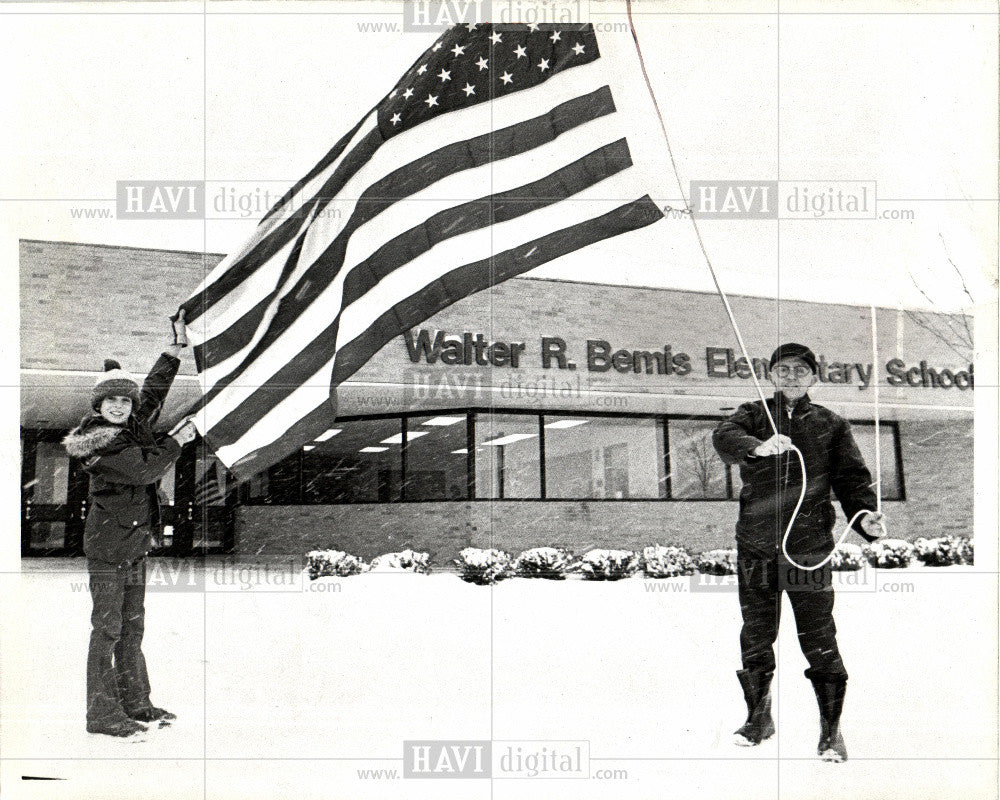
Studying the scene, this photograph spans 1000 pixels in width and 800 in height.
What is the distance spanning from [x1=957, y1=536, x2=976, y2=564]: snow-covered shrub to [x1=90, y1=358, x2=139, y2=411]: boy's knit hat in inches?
196

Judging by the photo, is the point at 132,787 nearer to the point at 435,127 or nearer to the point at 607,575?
the point at 607,575

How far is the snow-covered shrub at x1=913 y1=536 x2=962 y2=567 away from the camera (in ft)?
18.1

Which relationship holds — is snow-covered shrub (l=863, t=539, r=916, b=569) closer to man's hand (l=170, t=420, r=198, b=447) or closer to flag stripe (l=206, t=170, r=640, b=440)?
flag stripe (l=206, t=170, r=640, b=440)

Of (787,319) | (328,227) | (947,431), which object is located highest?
(328,227)

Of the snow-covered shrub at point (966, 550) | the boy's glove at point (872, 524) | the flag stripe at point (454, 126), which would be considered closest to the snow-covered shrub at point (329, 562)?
the flag stripe at point (454, 126)

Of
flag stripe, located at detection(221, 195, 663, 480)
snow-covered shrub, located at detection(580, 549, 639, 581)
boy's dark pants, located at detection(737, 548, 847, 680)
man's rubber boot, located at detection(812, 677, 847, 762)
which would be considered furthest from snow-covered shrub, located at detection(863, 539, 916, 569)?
flag stripe, located at detection(221, 195, 663, 480)

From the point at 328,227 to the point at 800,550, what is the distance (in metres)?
3.28

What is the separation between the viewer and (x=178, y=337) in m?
5.34

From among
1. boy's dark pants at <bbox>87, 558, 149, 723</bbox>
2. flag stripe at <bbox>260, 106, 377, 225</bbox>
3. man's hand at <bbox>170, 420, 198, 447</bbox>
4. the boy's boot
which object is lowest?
the boy's boot

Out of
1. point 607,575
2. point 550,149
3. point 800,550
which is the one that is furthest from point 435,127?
point 800,550

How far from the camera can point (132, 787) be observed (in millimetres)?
5359

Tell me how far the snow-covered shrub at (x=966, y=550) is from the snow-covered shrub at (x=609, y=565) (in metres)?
1.98

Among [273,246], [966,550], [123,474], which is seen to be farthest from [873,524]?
[123,474]

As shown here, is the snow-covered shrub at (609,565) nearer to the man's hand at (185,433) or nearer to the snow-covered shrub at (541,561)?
the snow-covered shrub at (541,561)
